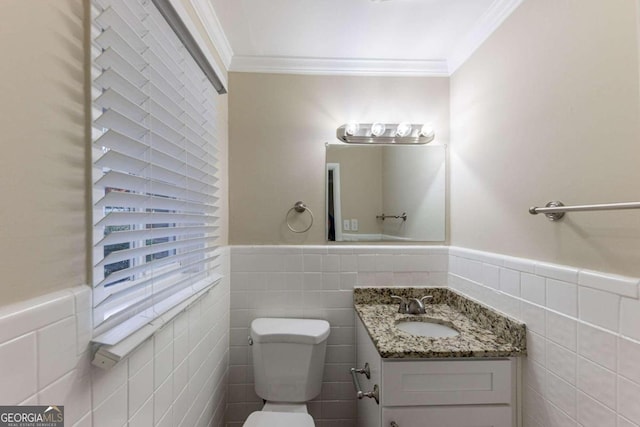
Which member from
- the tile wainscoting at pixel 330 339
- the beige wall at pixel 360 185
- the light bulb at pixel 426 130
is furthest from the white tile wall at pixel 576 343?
the light bulb at pixel 426 130

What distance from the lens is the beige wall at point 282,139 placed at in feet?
6.01

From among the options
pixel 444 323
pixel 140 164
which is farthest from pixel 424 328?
pixel 140 164

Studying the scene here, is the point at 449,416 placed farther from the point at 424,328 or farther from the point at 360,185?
the point at 360,185

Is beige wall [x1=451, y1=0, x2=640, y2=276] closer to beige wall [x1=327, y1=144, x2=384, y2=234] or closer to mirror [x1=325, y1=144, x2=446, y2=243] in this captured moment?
mirror [x1=325, y1=144, x2=446, y2=243]

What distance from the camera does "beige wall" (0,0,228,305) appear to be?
472 millimetres

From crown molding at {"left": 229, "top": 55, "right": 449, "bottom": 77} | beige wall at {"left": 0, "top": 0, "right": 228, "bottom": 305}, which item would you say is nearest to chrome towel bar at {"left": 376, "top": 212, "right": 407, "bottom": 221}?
crown molding at {"left": 229, "top": 55, "right": 449, "bottom": 77}

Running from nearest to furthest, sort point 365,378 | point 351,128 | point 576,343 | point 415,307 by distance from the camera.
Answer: point 576,343 → point 365,378 → point 415,307 → point 351,128

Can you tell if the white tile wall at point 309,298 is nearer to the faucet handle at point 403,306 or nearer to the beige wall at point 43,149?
the faucet handle at point 403,306

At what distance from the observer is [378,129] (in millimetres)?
1803

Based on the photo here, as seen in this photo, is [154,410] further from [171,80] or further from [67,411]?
[171,80]

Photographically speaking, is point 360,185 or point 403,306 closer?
point 403,306

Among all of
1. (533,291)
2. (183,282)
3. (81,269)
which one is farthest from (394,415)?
(81,269)

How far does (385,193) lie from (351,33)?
911 mm

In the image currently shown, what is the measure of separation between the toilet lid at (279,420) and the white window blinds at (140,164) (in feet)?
2.31
